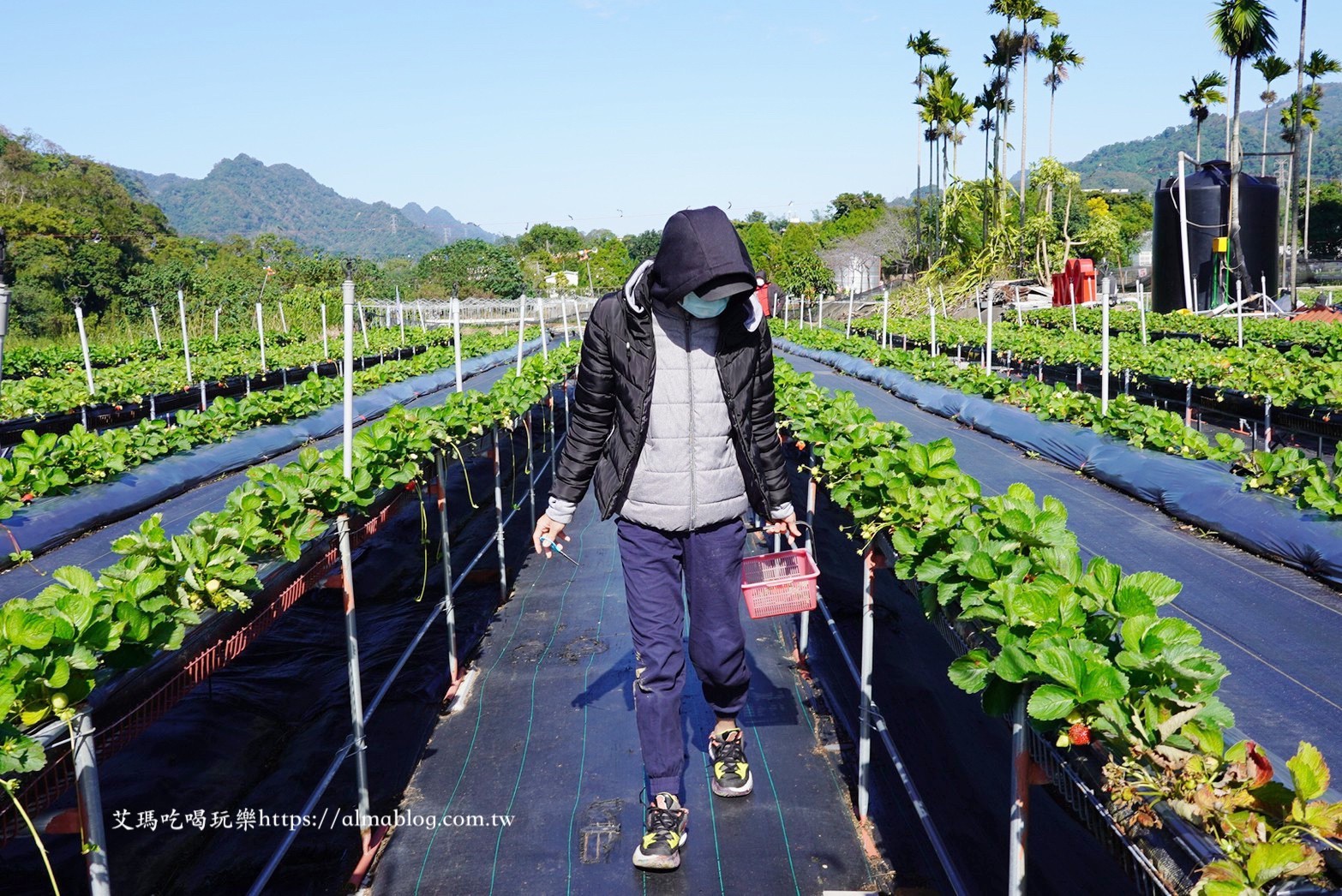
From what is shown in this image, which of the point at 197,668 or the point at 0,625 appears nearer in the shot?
the point at 0,625

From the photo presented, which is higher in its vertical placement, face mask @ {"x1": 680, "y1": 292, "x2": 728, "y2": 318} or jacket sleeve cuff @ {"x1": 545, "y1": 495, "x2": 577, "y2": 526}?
face mask @ {"x1": 680, "y1": 292, "x2": 728, "y2": 318}

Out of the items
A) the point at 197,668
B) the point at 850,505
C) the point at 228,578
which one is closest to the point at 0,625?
the point at 197,668

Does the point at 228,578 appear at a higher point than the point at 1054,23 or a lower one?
lower

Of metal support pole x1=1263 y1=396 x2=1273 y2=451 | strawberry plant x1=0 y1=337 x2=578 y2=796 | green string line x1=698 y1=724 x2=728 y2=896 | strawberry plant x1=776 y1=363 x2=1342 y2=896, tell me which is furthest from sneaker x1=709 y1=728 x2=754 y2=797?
metal support pole x1=1263 y1=396 x2=1273 y2=451

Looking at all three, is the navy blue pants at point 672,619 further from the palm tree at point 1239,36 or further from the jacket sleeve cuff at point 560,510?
the palm tree at point 1239,36

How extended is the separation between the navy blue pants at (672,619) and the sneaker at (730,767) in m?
0.15

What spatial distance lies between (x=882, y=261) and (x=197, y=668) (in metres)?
61.8

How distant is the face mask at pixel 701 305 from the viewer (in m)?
A: 2.84

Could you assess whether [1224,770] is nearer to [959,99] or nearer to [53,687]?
[53,687]

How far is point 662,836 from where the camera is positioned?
280 cm

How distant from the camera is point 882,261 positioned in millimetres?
61406

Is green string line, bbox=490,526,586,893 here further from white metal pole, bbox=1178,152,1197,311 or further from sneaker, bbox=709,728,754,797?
white metal pole, bbox=1178,152,1197,311

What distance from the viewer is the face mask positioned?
2.84 m

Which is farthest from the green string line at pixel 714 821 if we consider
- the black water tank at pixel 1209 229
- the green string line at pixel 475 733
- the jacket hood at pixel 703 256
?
the black water tank at pixel 1209 229
